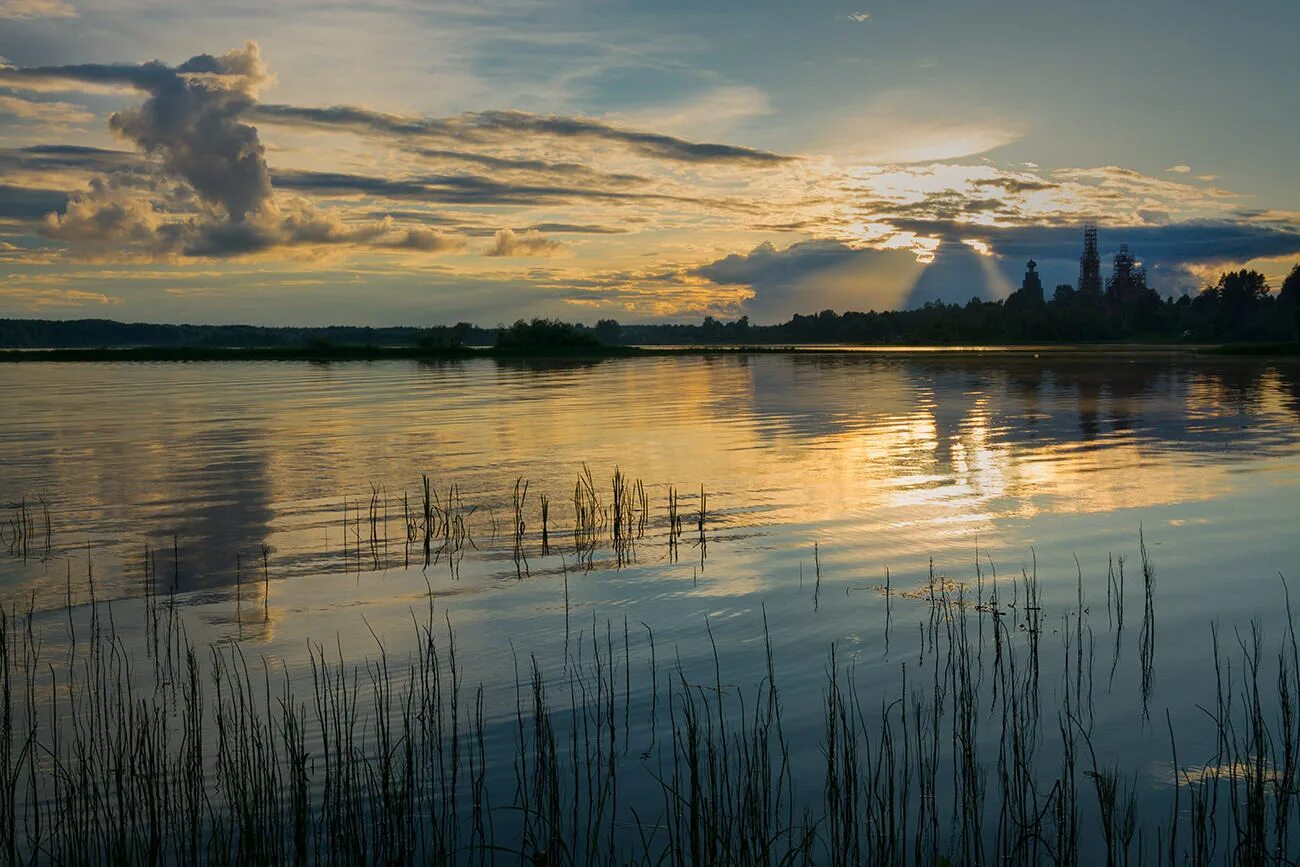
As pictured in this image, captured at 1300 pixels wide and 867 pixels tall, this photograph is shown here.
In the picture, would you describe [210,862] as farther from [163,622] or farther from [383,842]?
[163,622]

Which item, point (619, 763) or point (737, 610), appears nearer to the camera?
point (619, 763)

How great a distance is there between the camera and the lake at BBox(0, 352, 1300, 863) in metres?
9.38

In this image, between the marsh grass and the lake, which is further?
the lake

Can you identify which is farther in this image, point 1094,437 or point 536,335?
point 536,335

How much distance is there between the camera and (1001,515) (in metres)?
24.4

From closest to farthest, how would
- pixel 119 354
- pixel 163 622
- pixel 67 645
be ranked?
pixel 67 645, pixel 163 622, pixel 119 354

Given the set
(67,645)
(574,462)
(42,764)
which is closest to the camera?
(42,764)

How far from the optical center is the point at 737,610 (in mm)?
16156

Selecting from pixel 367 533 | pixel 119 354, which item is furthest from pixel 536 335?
pixel 367 533

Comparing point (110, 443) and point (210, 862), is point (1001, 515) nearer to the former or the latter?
point (210, 862)

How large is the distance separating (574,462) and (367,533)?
42.3 feet

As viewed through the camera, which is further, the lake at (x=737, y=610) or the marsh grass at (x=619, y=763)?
the lake at (x=737, y=610)

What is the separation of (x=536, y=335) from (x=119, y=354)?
251 feet

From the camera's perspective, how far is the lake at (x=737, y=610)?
30.8 feet
